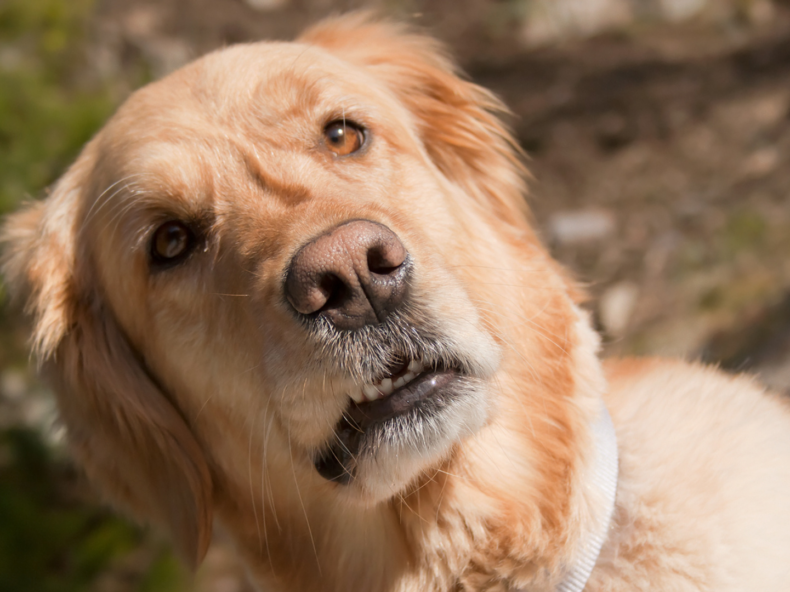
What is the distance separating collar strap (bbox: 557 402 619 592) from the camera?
1.99m

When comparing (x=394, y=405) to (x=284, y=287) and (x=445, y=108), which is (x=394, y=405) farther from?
(x=445, y=108)

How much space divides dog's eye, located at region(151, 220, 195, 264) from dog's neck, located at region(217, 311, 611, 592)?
77 centimetres

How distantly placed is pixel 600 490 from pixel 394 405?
734mm

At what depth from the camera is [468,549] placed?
2.03 metres

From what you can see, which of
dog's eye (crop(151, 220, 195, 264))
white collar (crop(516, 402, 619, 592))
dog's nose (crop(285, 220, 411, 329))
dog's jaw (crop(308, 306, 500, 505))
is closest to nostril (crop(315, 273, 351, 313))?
dog's nose (crop(285, 220, 411, 329))

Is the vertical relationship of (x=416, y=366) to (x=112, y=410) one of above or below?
above

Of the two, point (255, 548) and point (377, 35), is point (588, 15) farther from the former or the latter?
point (255, 548)

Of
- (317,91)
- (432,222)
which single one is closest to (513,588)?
(432,222)

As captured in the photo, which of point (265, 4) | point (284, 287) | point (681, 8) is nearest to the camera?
point (284, 287)

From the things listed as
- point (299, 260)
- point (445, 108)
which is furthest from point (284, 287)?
point (445, 108)

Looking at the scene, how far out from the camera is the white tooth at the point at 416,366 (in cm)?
183

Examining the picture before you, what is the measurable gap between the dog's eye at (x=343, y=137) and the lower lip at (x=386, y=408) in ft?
2.99

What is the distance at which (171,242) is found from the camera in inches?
89.0

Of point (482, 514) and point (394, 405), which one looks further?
point (482, 514)
